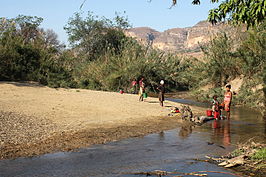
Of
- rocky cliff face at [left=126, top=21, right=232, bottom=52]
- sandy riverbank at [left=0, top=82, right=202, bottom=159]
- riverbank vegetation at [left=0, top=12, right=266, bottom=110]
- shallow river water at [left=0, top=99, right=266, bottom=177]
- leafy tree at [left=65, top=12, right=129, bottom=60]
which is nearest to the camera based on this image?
shallow river water at [left=0, top=99, right=266, bottom=177]

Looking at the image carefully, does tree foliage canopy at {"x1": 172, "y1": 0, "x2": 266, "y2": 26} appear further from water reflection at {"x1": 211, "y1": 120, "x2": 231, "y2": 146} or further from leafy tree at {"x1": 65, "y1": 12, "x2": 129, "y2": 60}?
leafy tree at {"x1": 65, "y1": 12, "x2": 129, "y2": 60}

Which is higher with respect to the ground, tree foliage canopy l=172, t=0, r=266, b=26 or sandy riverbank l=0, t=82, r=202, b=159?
tree foliage canopy l=172, t=0, r=266, b=26

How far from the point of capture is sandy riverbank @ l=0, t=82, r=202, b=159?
31.4 feet

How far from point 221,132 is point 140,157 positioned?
4.81 meters

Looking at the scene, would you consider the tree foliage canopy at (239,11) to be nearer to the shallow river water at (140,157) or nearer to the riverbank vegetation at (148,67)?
the shallow river water at (140,157)

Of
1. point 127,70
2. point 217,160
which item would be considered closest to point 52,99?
point 217,160

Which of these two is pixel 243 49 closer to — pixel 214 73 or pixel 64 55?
pixel 214 73

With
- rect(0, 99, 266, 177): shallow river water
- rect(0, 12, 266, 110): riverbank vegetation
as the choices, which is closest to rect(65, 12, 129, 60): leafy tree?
rect(0, 12, 266, 110): riverbank vegetation

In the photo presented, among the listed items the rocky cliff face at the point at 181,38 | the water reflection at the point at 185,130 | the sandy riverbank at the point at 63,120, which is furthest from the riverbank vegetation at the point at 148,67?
the rocky cliff face at the point at 181,38

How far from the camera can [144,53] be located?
30562 mm

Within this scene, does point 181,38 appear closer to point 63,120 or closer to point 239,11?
point 63,120

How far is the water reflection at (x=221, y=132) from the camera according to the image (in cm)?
1097

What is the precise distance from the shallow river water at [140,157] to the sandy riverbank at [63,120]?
0.59 metres

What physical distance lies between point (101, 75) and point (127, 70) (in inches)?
102
